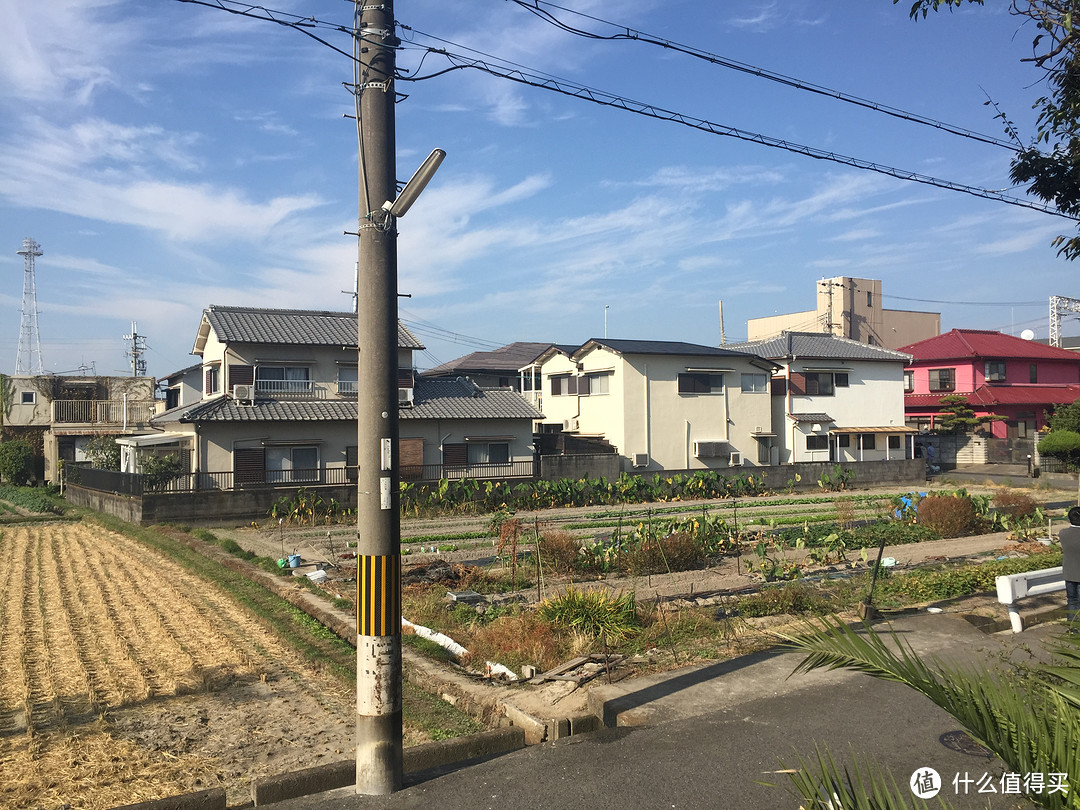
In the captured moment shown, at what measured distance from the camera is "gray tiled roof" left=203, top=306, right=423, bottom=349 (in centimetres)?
2550

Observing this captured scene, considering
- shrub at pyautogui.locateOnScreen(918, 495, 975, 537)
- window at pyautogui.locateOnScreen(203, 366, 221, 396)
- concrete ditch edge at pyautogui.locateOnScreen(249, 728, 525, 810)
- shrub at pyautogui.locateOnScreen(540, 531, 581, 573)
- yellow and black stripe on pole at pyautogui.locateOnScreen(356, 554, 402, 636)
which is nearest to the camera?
concrete ditch edge at pyautogui.locateOnScreen(249, 728, 525, 810)

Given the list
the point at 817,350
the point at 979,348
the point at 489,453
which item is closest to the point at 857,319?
the point at 979,348

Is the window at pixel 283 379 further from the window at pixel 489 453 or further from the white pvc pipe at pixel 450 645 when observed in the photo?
the white pvc pipe at pixel 450 645

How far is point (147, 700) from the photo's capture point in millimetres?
7035

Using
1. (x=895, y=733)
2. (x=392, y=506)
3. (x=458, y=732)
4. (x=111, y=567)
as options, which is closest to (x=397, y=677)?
(x=392, y=506)

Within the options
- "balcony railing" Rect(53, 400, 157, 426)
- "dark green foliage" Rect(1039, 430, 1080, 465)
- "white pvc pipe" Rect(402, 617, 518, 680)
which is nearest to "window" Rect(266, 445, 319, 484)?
"white pvc pipe" Rect(402, 617, 518, 680)

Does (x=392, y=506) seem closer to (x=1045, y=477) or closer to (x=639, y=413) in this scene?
(x=639, y=413)

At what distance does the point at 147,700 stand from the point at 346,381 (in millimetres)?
20657

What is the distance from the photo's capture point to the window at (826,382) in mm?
33969

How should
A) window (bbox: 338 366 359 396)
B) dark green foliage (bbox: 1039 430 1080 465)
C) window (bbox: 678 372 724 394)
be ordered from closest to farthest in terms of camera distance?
window (bbox: 338 366 359 396)
dark green foliage (bbox: 1039 430 1080 465)
window (bbox: 678 372 724 394)

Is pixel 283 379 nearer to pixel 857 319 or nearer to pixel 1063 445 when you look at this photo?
pixel 1063 445

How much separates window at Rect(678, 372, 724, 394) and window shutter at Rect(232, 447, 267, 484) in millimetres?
16440

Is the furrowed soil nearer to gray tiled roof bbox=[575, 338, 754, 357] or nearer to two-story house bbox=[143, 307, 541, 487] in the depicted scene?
two-story house bbox=[143, 307, 541, 487]

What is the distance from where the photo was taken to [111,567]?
14656 mm
